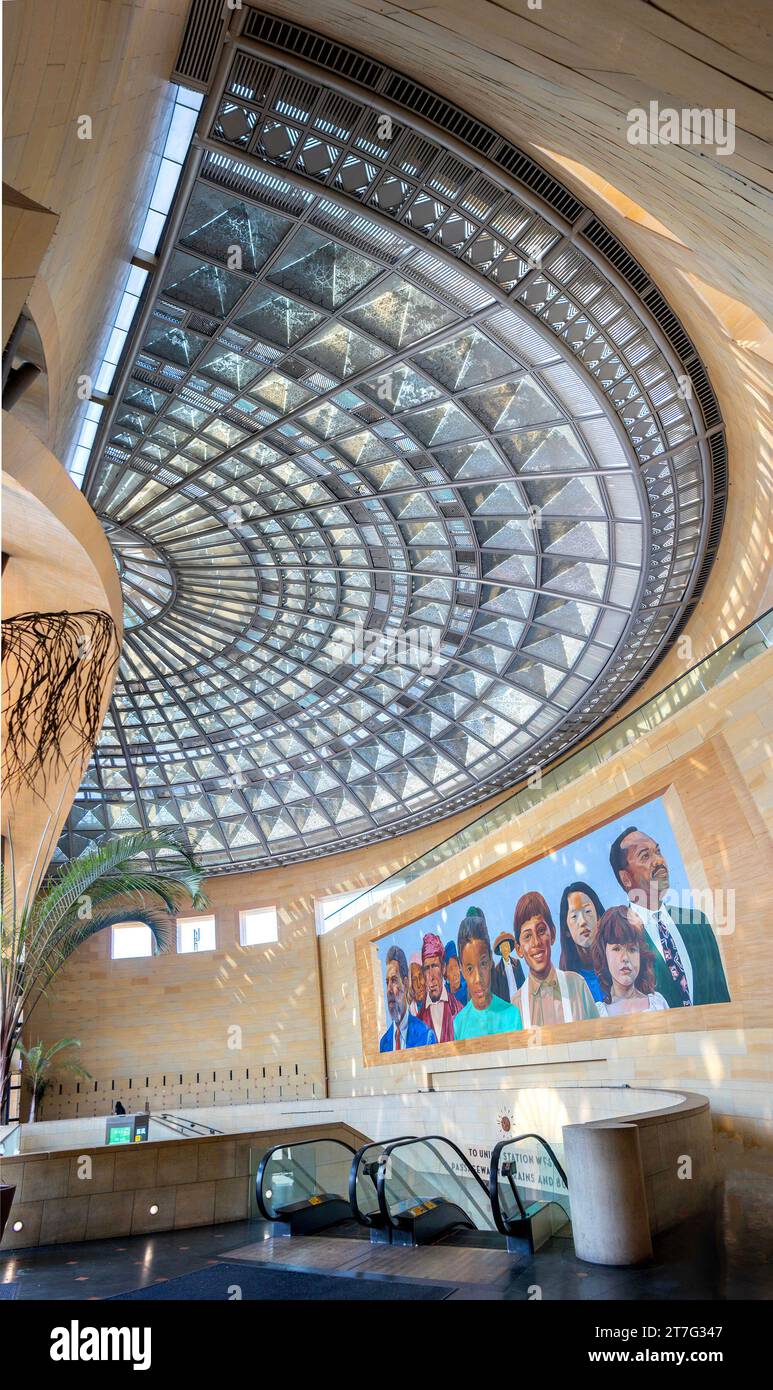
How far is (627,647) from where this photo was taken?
79.3 ft

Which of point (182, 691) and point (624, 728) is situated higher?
point (182, 691)

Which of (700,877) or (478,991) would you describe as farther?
(478,991)

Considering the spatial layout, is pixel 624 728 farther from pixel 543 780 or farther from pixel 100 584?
pixel 100 584

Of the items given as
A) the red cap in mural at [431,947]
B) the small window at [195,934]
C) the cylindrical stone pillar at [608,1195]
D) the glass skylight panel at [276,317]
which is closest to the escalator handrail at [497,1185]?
the cylindrical stone pillar at [608,1195]

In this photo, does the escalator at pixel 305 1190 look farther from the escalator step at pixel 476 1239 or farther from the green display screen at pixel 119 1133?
the green display screen at pixel 119 1133

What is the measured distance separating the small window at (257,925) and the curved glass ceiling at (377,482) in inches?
342

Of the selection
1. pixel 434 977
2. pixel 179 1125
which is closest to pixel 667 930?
pixel 434 977

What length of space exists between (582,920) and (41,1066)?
29023 mm

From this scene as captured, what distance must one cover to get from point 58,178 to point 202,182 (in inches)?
328

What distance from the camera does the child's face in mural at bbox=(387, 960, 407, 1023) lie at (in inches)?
1161

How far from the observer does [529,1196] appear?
10.1 metres

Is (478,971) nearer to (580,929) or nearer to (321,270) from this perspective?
(580,929)

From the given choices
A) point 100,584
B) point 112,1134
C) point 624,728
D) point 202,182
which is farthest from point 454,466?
point 112,1134

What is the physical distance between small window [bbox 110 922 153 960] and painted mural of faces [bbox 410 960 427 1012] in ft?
59.8
